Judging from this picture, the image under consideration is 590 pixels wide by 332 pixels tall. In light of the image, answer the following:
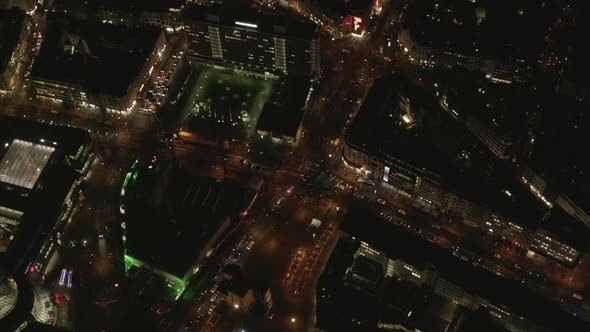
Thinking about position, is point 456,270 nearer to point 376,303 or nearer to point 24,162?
point 376,303

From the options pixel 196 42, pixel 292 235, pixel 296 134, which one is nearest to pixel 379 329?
pixel 292 235

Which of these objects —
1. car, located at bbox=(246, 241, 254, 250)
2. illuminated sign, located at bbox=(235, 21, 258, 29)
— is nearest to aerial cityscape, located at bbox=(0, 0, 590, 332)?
illuminated sign, located at bbox=(235, 21, 258, 29)

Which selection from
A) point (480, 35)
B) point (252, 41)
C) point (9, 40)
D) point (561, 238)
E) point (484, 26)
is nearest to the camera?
point (561, 238)

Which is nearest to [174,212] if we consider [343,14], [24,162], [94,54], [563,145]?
[24,162]

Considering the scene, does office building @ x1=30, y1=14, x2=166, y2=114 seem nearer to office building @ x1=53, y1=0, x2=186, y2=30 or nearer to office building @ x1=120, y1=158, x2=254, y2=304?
office building @ x1=53, y1=0, x2=186, y2=30

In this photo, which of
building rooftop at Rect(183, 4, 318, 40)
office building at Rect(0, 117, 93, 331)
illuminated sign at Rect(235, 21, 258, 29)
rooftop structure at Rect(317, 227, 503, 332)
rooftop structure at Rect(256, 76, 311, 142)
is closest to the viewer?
rooftop structure at Rect(317, 227, 503, 332)

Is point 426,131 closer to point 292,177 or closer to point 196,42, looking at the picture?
point 292,177
